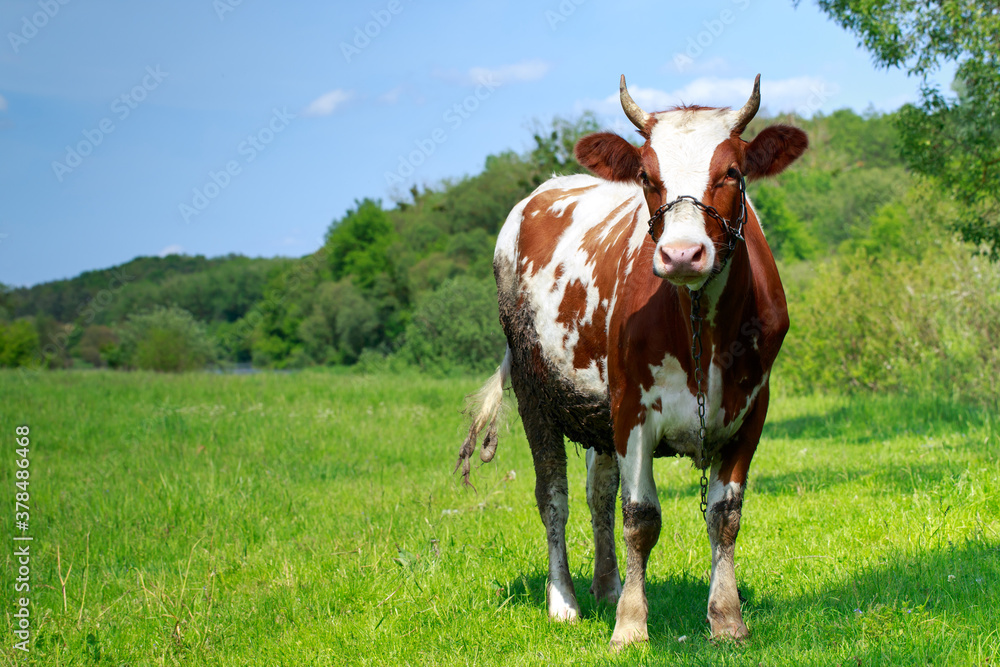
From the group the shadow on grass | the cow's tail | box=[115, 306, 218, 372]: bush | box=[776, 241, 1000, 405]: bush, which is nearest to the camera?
the cow's tail

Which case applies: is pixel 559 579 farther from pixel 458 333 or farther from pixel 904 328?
pixel 458 333

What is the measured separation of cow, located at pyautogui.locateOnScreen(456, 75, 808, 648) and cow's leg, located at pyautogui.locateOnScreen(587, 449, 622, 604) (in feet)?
0.21

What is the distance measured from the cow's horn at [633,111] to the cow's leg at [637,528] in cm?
151

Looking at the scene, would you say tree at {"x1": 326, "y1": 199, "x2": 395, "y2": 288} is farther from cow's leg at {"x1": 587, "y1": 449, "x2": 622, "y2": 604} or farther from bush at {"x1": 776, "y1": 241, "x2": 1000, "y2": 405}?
cow's leg at {"x1": 587, "y1": 449, "x2": 622, "y2": 604}

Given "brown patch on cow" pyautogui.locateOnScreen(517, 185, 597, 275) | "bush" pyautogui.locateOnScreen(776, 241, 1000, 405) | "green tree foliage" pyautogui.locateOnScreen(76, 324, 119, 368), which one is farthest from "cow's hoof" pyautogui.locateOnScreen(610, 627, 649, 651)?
"green tree foliage" pyautogui.locateOnScreen(76, 324, 119, 368)

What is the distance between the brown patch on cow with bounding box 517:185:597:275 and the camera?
5344 mm

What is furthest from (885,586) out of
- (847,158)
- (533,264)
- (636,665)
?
(847,158)

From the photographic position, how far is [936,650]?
311cm

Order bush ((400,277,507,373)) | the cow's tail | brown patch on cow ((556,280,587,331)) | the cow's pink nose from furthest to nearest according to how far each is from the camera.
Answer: bush ((400,277,507,373)) → the cow's tail → brown patch on cow ((556,280,587,331)) → the cow's pink nose

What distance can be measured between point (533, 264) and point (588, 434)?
4.31ft

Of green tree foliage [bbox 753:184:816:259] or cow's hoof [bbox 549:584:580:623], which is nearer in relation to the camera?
cow's hoof [bbox 549:584:580:623]

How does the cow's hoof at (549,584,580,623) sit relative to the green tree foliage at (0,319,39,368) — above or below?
below

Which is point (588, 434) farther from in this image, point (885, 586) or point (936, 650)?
point (936, 650)

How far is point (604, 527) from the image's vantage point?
16.4 feet
